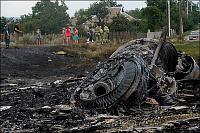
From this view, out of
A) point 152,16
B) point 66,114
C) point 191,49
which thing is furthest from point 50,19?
point 66,114

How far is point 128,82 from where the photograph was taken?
6777 mm

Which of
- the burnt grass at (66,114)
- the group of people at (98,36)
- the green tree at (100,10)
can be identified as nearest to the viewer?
the burnt grass at (66,114)

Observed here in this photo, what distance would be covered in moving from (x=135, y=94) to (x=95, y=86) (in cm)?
79

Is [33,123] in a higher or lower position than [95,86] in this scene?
lower

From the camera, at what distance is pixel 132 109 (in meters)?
6.94

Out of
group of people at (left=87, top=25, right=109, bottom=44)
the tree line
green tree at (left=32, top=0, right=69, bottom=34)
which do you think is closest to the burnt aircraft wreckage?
group of people at (left=87, top=25, right=109, bottom=44)

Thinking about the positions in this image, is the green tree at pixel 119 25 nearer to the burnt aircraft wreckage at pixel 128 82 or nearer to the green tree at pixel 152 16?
the green tree at pixel 152 16

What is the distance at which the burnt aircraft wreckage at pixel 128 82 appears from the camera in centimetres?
671

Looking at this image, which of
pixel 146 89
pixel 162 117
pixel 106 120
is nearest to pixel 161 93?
pixel 146 89

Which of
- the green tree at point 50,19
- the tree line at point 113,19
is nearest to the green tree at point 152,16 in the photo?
the tree line at point 113,19

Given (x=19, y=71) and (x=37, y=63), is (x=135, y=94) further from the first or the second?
(x=37, y=63)

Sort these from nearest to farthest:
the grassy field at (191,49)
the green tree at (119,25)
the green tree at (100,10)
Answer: the grassy field at (191,49) → the green tree at (119,25) → the green tree at (100,10)

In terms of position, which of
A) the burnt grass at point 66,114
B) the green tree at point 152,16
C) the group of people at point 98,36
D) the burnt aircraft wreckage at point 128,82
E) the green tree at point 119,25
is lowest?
the burnt grass at point 66,114

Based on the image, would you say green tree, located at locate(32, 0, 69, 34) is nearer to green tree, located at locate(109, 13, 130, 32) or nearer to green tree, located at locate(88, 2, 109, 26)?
green tree, located at locate(88, 2, 109, 26)
